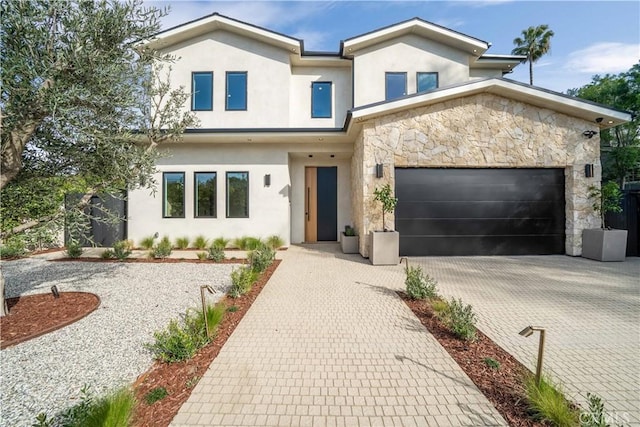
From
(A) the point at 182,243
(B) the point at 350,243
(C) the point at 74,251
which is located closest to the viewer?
(C) the point at 74,251

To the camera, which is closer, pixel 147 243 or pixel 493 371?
pixel 493 371

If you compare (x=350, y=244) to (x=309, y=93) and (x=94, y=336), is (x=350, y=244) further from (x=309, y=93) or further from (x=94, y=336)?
(x=94, y=336)

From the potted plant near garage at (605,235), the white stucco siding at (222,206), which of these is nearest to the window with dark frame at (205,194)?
the white stucco siding at (222,206)

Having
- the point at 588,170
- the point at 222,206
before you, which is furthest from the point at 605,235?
the point at 222,206

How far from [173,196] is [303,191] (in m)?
5.09

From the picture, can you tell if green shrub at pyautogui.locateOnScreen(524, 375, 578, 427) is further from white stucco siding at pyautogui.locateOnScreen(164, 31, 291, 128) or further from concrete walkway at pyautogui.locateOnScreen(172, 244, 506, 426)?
white stucco siding at pyautogui.locateOnScreen(164, 31, 291, 128)

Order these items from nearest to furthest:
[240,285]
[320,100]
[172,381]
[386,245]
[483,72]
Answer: [172,381]
[240,285]
[386,245]
[320,100]
[483,72]

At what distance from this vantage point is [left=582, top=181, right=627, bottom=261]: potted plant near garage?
7.86 meters

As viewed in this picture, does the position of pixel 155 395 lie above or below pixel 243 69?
below

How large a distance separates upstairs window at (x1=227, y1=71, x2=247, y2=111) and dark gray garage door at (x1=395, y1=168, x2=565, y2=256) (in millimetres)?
6774

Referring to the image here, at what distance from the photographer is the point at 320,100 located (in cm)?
1148

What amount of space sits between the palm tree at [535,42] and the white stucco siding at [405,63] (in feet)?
54.8

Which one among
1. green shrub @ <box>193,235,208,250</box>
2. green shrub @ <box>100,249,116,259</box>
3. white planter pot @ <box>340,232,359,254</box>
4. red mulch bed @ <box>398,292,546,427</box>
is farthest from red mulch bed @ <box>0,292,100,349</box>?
white planter pot @ <box>340,232,359,254</box>

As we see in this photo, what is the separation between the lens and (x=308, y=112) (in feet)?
37.6
